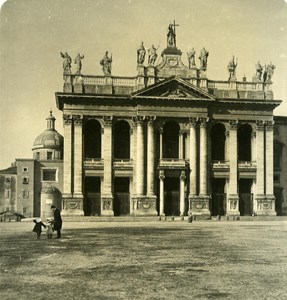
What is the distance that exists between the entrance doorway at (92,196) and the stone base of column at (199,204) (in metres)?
8.37

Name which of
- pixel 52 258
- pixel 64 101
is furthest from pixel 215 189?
pixel 52 258

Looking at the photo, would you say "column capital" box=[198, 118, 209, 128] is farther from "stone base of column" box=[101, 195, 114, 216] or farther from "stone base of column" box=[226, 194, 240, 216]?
"stone base of column" box=[101, 195, 114, 216]

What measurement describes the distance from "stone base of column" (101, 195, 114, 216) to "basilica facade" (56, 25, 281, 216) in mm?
89

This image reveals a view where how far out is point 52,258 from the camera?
16.3m

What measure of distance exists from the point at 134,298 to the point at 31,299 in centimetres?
204

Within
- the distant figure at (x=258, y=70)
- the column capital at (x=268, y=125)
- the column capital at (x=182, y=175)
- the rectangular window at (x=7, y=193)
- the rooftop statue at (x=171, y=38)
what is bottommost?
the rectangular window at (x=7, y=193)

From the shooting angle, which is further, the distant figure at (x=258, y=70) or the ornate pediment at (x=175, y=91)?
the distant figure at (x=258, y=70)

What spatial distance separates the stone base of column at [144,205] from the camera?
1833 inches

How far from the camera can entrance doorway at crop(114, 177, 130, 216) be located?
158ft

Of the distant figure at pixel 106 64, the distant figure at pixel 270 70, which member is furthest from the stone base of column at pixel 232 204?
the distant figure at pixel 106 64

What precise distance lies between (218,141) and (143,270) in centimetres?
3708

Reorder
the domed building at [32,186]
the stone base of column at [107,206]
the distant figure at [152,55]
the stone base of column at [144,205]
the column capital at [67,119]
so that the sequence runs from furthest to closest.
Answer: the domed building at [32,186] < the distant figure at [152,55] < the column capital at [67,119] < the stone base of column at [107,206] < the stone base of column at [144,205]

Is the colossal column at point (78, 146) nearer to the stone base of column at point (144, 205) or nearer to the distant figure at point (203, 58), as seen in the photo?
the stone base of column at point (144, 205)

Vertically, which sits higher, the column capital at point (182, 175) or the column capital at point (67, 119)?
the column capital at point (67, 119)
